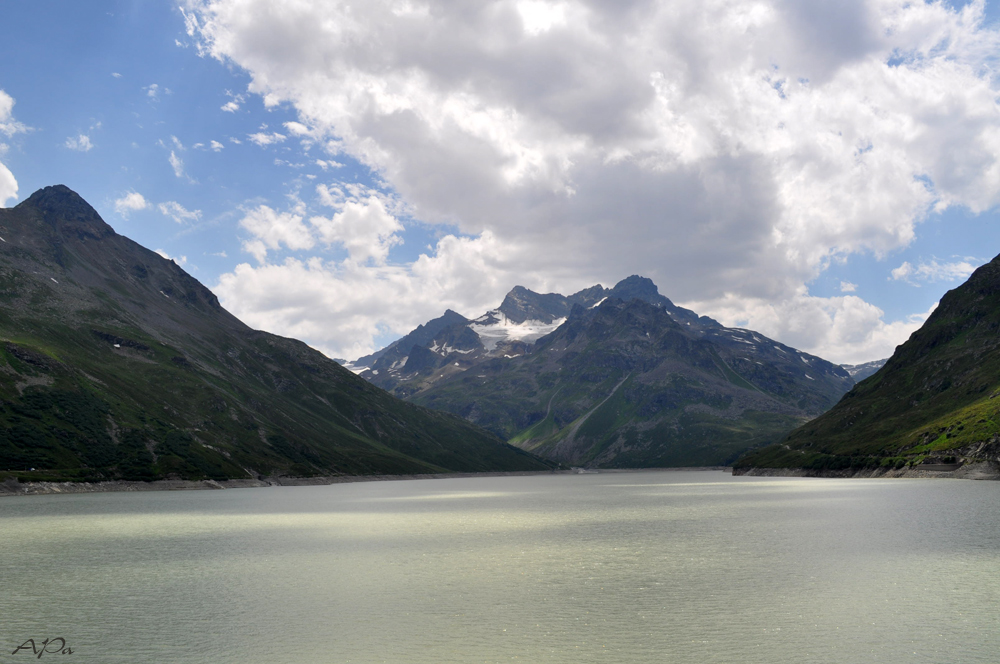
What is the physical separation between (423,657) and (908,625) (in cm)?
2849

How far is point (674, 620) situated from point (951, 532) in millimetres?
55327

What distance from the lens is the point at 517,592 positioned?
2018 inches

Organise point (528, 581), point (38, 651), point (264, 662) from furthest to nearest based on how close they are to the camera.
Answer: point (528, 581), point (38, 651), point (264, 662)

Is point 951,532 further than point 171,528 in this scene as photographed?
No

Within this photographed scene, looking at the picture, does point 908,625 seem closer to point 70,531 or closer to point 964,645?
point 964,645

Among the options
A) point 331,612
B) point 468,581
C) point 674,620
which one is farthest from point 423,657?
point 468,581

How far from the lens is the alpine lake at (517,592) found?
3650cm

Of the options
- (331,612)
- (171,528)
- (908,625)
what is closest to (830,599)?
(908,625)

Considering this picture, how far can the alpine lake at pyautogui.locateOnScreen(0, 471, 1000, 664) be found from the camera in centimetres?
3650

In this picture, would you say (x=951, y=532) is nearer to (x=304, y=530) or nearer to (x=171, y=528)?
(x=304, y=530)

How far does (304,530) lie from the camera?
99.6m

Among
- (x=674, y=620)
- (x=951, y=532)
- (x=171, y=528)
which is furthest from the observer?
(x=171, y=528)

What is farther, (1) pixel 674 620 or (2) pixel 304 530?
(2) pixel 304 530

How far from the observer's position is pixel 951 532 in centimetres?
7731
